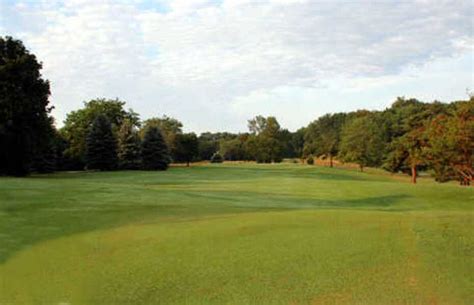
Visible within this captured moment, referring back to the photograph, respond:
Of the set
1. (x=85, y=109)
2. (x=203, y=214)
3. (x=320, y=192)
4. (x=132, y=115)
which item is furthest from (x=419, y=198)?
(x=132, y=115)

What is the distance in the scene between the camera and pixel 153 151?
6831 cm

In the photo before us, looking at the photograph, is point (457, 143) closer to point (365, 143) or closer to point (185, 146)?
point (365, 143)

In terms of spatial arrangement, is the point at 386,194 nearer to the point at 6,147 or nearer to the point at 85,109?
the point at 6,147

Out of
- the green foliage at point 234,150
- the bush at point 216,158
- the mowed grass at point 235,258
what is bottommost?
the mowed grass at point 235,258

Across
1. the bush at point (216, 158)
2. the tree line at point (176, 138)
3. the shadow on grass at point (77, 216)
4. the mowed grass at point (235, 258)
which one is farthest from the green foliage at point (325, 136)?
the mowed grass at point (235, 258)

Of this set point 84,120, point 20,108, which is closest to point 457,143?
point 20,108

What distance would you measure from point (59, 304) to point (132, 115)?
83375 millimetres

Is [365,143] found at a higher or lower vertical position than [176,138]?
lower

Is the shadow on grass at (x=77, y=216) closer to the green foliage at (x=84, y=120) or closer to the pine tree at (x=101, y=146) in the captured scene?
the pine tree at (x=101, y=146)

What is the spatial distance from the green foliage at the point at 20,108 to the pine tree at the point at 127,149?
853 inches

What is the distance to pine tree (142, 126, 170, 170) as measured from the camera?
67.8m

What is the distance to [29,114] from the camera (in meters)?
41.4

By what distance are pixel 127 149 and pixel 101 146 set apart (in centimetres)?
493

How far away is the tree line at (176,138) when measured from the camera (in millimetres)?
39875
